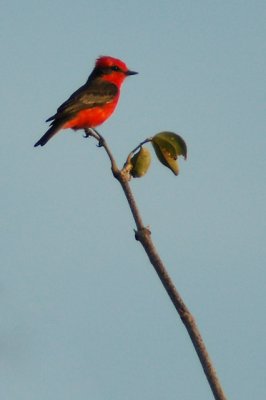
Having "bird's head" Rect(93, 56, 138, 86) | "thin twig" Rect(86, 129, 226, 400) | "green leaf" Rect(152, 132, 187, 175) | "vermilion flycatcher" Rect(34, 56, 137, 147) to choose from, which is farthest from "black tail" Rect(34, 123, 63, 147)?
"thin twig" Rect(86, 129, 226, 400)

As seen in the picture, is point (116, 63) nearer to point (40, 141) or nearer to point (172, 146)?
point (40, 141)

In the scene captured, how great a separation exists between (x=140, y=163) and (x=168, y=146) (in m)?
0.22

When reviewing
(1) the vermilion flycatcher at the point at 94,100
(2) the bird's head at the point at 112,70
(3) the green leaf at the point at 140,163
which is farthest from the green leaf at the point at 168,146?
(2) the bird's head at the point at 112,70

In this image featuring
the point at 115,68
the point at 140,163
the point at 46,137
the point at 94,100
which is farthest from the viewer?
the point at 115,68

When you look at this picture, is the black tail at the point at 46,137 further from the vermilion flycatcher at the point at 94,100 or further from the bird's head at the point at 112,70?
the bird's head at the point at 112,70

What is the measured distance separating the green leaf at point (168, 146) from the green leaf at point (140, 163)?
0.27ft

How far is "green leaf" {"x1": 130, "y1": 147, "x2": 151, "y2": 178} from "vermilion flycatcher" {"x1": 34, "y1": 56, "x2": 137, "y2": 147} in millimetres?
4972

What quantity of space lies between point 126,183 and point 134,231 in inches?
11.5

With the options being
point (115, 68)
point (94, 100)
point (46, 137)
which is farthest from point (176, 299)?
point (115, 68)

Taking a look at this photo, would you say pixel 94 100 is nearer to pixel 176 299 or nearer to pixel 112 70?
pixel 112 70

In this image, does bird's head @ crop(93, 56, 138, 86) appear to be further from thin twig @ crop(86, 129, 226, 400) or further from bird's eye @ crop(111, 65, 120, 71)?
thin twig @ crop(86, 129, 226, 400)

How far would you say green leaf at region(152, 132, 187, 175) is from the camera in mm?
5246

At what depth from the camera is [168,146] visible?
17.3ft

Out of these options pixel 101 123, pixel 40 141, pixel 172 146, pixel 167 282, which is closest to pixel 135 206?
pixel 167 282
